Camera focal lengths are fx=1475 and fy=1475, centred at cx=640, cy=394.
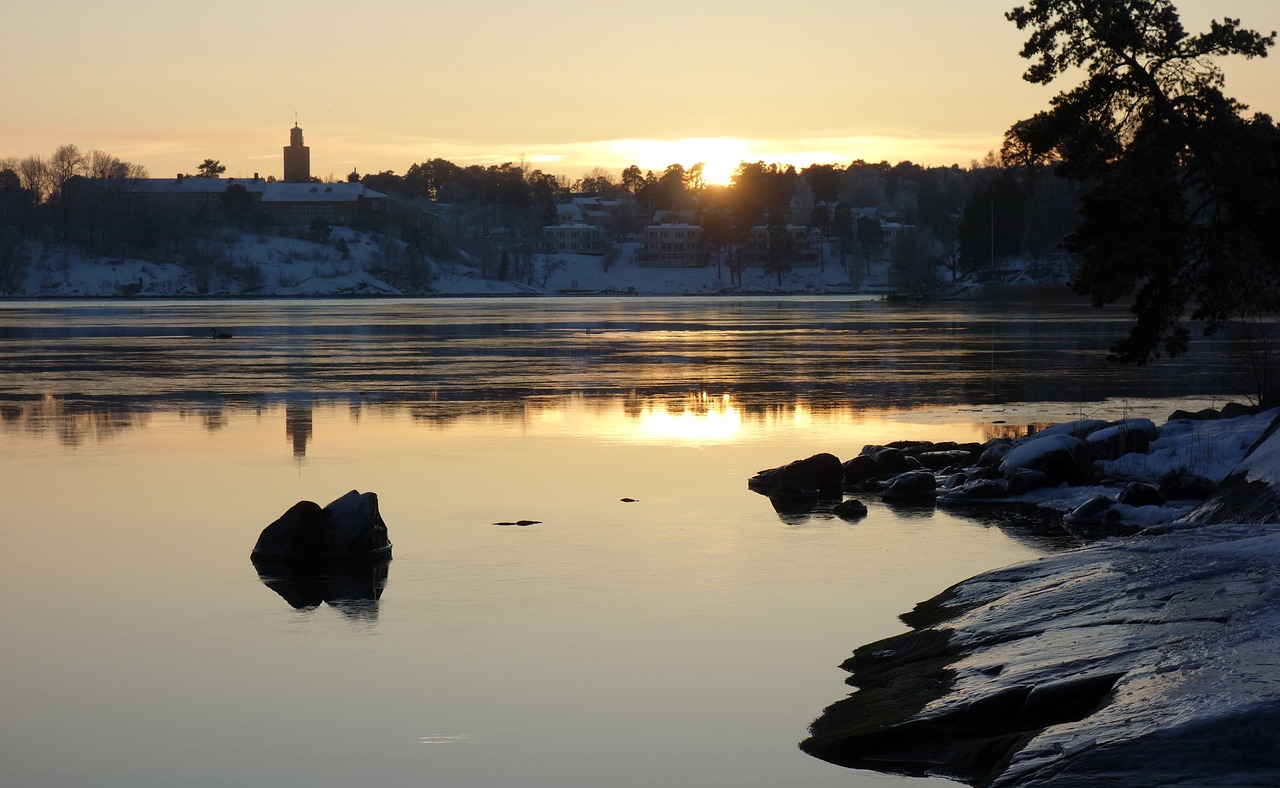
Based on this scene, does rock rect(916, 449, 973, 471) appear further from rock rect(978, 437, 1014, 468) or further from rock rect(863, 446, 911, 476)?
rock rect(863, 446, 911, 476)

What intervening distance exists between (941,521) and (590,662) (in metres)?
9.32

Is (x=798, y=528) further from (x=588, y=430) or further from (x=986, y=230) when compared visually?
(x=986, y=230)

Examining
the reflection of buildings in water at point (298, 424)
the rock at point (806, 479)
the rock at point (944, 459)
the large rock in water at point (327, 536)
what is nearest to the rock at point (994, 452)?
the rock at point (944, 459)

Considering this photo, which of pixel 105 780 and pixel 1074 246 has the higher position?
pixel 1074 246

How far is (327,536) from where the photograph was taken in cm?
1834

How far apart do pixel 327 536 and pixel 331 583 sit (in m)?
1.55

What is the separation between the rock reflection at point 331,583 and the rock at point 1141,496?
10.5m

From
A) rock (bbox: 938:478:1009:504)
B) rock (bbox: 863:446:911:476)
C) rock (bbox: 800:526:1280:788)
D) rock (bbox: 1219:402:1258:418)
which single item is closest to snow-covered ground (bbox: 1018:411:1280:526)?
rock (bbox: 938:478:1009:504)

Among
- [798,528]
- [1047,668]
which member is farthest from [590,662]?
[798,528]

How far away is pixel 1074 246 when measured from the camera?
2473 centimetres

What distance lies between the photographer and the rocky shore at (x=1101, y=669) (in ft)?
29.3

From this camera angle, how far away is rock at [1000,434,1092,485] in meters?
23.7

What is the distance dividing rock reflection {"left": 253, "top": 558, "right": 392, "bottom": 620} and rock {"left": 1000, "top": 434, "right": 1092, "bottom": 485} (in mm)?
11110

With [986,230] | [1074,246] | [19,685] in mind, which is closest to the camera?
[19,685]
